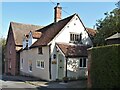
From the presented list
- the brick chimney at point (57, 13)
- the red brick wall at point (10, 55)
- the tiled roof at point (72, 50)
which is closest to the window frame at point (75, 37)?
the tiled roof at point (72, 50)

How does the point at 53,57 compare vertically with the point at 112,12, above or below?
below

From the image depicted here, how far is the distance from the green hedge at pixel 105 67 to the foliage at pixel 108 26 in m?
9.00

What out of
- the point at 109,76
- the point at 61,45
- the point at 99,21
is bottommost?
the point at 109,76

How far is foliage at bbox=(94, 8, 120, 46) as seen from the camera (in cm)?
2500

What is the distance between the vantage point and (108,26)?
2545cm

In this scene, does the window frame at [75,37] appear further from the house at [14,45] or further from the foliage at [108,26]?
the house at [14,45]

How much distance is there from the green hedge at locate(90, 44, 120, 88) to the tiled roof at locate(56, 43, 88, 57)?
8218 millimetres

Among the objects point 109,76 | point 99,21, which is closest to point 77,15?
point 99,21

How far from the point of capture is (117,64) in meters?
13.6

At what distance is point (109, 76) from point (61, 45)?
12.3 metres

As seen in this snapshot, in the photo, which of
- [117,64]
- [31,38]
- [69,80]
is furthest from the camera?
[31,38]

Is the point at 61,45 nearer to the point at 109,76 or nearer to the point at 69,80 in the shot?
the point at 69,80

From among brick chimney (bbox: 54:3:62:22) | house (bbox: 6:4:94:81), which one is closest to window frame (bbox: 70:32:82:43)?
house (bbox: 6:4:94:81)

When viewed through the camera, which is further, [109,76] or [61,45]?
[61,45]
